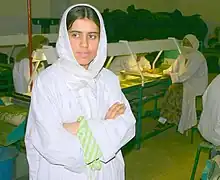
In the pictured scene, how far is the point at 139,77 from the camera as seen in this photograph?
389cm

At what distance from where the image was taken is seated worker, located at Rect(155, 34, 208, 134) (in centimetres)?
400

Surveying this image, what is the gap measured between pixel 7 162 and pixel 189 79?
8.27 feet

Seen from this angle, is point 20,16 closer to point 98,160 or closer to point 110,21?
point 110,21

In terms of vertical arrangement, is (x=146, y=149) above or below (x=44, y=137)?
below

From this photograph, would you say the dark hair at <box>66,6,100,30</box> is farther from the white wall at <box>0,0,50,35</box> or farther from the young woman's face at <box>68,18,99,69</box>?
the white wall at <box>0,0,50,35</box>

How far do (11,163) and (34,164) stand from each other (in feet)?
2.67

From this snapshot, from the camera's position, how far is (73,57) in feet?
4.42

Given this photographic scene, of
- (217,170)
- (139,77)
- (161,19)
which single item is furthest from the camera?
(161,19)

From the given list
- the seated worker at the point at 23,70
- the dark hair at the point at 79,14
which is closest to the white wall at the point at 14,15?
the seated worker at the point at 23,70

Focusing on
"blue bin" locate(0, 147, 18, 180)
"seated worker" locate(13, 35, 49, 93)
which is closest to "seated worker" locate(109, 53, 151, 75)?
"seated worker" locate(13, 35, 49, 93)

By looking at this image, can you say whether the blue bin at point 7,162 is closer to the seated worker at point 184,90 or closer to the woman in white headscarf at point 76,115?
the woman in white headscarf at point 76,115

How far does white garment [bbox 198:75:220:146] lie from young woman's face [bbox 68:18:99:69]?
4.56 ft

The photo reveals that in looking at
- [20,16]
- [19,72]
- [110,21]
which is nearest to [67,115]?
[19,72]

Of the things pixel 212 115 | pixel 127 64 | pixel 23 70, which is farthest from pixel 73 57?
pixel 127 64
